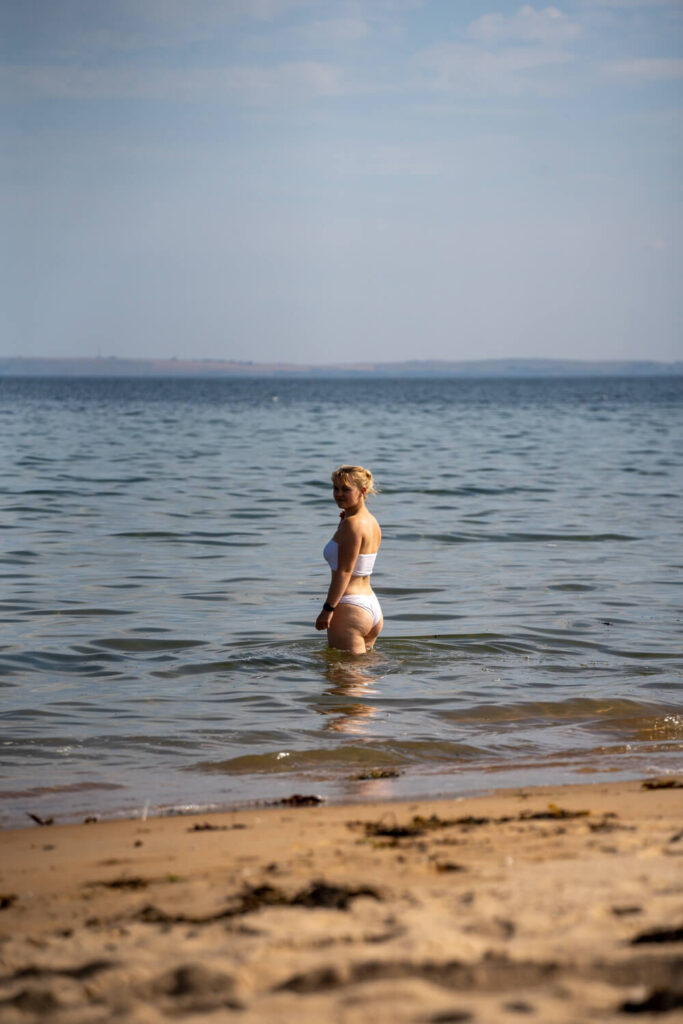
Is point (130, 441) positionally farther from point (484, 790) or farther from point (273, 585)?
point (484, 790)

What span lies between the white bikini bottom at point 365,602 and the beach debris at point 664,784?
3132 mm

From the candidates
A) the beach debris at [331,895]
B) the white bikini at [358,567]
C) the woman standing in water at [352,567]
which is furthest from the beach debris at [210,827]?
the white bikini at [358,567]

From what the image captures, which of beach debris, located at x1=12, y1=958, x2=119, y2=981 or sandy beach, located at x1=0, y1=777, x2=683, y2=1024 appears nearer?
sandy beach, located at x1=0, y1=777, x2=683, y2=1024

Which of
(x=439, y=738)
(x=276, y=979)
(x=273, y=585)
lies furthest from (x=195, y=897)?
(x=273, y=585)

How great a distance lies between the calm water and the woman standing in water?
246 mm

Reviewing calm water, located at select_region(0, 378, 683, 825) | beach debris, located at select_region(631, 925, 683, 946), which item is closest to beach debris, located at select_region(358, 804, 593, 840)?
calm water, located at select_region(0, 378, 683, 825)

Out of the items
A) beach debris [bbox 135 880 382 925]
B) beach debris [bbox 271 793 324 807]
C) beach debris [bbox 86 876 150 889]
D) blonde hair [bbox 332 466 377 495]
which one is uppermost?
blonde hair [bbox 332 466 377 495]

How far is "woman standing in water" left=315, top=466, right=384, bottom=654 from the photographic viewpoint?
7.88 metres

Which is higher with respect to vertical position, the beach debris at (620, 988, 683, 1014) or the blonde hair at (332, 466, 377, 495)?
the blonde hair at (332, 466, 377, 495)

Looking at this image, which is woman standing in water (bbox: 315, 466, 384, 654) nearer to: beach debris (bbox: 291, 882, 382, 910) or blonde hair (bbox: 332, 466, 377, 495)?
blonde hair (bbox: 332, 466, 377, 495)

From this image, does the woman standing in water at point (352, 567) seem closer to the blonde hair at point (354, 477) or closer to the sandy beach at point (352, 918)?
the blonde hair at point (354, 477)

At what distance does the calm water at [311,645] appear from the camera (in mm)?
5957

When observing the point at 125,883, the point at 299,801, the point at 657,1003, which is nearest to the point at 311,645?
the point at 299,801

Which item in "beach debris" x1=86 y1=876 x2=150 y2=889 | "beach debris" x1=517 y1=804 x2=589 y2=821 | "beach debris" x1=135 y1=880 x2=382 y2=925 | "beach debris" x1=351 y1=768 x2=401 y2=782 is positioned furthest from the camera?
"beach debris" x1=351 y1=768 x2=401 y2=782
